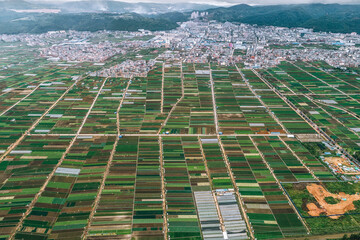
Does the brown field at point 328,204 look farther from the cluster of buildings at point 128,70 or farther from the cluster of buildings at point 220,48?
the cluster of buildings at point 220,48

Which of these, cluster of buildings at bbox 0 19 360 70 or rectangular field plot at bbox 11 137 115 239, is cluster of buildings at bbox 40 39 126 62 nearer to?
cluster of buildings at bbox 0 19 360 70

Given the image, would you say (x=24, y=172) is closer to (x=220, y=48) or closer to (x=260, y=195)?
(x=260, y=195)

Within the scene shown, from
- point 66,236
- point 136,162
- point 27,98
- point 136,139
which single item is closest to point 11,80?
point 27,98

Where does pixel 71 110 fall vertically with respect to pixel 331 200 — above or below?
above

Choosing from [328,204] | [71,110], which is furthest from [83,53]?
[328,204]

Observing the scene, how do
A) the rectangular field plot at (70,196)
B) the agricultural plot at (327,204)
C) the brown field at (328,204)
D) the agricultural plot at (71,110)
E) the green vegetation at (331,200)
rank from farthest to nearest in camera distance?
the agricultural plot at (71,110)
the green vegetation at (331,200)
the brown field at (328,204)
the agricultural plot at (327,204)
the rectangular field plot at (70,196)

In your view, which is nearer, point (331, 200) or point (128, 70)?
point (331, 200)

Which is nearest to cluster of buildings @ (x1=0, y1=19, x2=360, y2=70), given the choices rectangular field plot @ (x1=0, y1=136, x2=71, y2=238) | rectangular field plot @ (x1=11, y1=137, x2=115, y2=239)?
rectangular field plot @ (x1=0, y1=136, x2=71, y2=238)

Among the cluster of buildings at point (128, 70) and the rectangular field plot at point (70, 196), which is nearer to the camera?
the rectangular field plot at point (70, 196)

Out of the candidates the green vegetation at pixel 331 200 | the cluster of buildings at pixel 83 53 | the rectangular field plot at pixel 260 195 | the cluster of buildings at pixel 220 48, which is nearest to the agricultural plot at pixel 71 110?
the cluster of buildings at pixel 220 48
